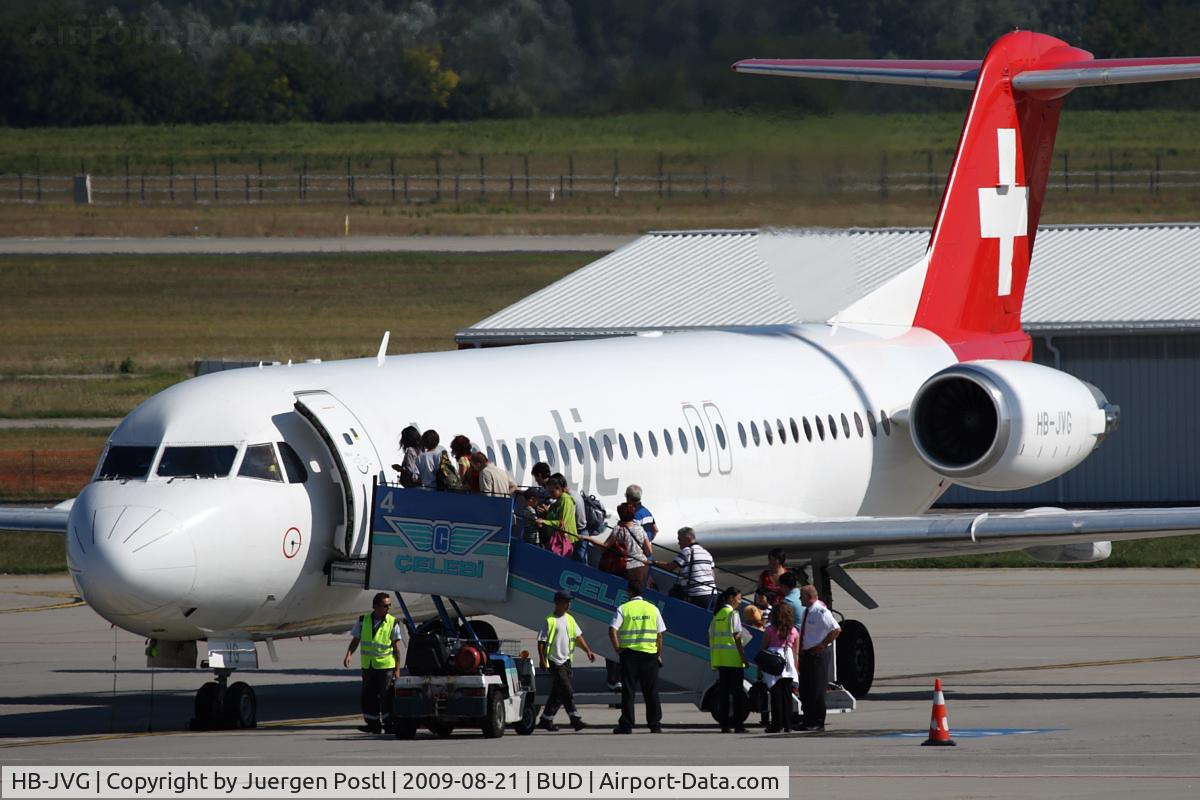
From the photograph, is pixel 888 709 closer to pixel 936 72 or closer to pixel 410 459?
pixel 410 459

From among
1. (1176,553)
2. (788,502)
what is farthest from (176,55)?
(788,502)

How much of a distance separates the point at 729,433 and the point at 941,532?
3675 mm

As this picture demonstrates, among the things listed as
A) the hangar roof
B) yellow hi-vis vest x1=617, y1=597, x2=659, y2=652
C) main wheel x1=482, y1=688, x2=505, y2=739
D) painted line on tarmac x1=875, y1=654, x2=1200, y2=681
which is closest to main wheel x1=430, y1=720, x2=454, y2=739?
main wheel x1=482, y1=688, x2=505, y2=739

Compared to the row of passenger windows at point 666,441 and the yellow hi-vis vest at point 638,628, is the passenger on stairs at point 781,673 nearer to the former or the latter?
the yellow hi-vis vest at point 638,628

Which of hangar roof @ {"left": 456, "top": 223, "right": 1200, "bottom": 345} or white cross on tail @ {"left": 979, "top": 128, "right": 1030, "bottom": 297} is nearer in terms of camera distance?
white cross on tail @ {"left": 979, "top": 128, "right": 1030, "bottom": 297}

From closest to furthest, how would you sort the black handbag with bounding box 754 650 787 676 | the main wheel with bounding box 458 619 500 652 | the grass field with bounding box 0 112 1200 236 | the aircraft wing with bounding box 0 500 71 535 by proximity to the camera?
the black handbag with bounding box 754 650 787 676, the main wheel with bounding box 458 619 500 652, the aircraft wing with bounding box 0 500 71 535, the grass field with bounding box 0 112 1200 236

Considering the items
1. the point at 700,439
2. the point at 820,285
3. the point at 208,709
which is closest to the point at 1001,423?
the point at 700,439

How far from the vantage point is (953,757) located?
740 inches

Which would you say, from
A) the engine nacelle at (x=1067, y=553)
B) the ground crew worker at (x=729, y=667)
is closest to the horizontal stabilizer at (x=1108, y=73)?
the engine nacelle at (x=1067, y=553)

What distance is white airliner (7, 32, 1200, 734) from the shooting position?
69.5ft

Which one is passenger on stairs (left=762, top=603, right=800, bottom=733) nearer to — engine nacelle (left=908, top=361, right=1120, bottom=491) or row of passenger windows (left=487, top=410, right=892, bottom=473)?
row of passenger windows (left=487, top=410, right=892, bottom=473)

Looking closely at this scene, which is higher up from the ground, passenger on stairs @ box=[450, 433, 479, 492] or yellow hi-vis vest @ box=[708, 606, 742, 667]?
passenger on stairs @ box=[450, 433, 479, 492]

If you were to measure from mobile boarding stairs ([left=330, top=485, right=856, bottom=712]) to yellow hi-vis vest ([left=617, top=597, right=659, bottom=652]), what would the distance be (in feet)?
2.21

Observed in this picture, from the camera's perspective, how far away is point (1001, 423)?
27.1m
